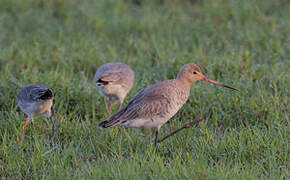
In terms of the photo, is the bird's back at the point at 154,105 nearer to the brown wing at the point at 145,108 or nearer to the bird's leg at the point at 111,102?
the brown wing at the point at 145,108

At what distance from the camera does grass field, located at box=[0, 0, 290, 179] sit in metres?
5.25

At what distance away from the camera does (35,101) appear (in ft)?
19.9

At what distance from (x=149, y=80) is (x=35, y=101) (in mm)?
2140

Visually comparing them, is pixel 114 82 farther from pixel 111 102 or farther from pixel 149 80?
pixel 149 80

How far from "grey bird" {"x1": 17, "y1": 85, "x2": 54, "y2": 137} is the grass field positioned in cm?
21

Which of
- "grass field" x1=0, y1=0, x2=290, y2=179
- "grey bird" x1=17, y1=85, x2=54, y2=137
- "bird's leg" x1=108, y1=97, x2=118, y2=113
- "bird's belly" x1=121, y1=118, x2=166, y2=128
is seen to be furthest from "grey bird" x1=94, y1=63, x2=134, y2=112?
"bird's belly" x1=121, y1=118, x2=166, y2=128

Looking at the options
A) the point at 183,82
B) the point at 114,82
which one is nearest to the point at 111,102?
the point at 114,82

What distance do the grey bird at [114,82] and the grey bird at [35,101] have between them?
109 centimetres

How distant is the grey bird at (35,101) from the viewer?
601 cm

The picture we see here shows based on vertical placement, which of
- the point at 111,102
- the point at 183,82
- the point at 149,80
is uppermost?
the point at 183,82

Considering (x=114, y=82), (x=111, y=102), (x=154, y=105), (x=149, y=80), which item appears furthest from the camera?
(x=149, y=80)

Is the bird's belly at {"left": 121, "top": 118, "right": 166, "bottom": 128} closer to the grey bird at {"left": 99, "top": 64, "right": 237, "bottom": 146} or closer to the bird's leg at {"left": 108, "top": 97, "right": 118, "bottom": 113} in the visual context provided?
the grey bird at {"left": 99, "top": 64, "right": 237, "bottom": 146}

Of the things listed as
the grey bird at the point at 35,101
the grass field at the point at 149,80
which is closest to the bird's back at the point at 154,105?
the grass field at the point at 149,80

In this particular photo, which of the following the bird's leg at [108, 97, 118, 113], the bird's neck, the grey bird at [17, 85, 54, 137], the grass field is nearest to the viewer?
the grass field
